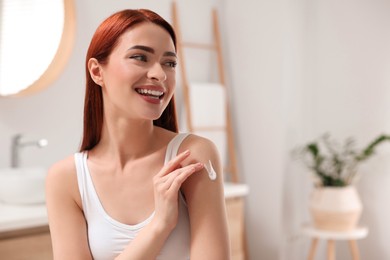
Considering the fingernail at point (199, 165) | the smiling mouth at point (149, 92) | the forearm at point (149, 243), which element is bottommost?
the forearm at point (149, 243)

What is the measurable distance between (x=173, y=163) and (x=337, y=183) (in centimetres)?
222

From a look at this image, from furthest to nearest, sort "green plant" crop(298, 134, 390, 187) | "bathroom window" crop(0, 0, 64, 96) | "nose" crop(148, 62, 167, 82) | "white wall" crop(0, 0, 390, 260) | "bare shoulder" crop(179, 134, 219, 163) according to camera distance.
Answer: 1. "white wall" crop(0, 0, 390, 260)
2. "green plant" crop(298, 134, 390, 187)
3. "bathroom window" crop(0, 0, 64, 96)
4. "bare shoulder" crop(179, 134, 219, 163)
5. "nose" crop(148, 62, 167, 82)

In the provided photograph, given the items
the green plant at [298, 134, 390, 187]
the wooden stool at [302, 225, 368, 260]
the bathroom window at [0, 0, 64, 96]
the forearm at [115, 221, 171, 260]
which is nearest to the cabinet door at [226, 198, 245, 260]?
the wooden stool at [302, 225, 368, 260]

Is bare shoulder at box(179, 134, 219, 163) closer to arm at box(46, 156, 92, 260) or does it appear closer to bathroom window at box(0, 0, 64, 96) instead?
arm at box(46, 156, 92, 260)

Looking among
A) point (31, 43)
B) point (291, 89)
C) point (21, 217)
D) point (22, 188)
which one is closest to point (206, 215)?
point (21, 217)

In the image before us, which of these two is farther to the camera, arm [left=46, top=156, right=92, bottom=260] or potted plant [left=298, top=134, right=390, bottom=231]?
potted plant [left=298, top=134, right=390, bottom=231]

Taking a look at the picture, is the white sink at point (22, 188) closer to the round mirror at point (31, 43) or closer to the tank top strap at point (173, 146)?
the round mirror at point (31, 43)

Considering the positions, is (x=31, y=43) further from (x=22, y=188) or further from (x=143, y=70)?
(x=143, y=70)

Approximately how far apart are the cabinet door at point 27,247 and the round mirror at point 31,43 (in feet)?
2.60

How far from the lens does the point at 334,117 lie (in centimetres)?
335

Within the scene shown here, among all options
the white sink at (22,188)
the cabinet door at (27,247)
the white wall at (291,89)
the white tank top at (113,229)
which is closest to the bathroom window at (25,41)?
the white wall at (291,89)

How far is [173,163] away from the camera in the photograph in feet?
3.25

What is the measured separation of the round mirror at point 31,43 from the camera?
2.59 meters

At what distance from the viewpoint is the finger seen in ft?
3.25
